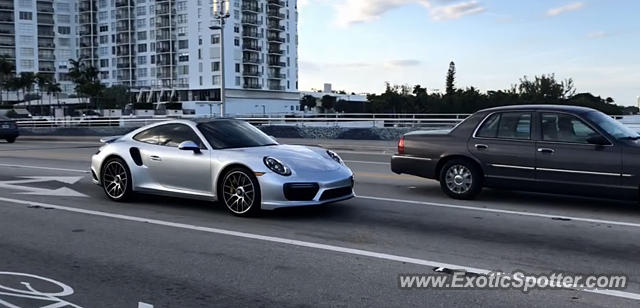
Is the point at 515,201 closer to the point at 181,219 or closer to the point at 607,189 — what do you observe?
the point at 607,189

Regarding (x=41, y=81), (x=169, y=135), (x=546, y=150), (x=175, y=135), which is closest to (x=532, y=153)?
(x=546, y=150)

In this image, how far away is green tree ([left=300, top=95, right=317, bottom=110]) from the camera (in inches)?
5575

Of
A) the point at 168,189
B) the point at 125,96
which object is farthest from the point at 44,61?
the point at 168,189

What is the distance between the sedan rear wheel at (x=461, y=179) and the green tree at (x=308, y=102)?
430 ft

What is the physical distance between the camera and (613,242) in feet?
22.5

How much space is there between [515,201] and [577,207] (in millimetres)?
941

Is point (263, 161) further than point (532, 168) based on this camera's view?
No

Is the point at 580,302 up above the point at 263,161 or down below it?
below

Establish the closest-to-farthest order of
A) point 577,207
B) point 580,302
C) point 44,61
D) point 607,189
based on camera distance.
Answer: point 580,302
point 607,189
point 577,207
point 44,61

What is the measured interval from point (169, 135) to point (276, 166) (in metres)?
2.14

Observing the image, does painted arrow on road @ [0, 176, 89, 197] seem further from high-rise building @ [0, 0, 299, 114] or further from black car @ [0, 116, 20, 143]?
high-rise building @ [0, 0, 299, 114]

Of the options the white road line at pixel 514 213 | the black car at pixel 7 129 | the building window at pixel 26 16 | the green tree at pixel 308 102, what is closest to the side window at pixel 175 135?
the white road line at pixel 514 213

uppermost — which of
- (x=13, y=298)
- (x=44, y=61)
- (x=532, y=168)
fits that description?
(x=44, y=61)

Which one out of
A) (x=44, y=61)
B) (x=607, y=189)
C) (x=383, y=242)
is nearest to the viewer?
(x=383, y=242)
